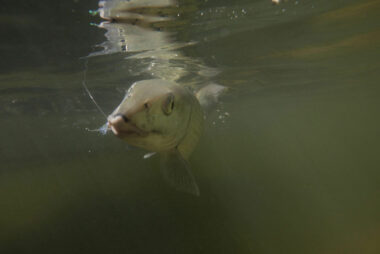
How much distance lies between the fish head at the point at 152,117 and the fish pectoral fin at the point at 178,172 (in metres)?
0.30

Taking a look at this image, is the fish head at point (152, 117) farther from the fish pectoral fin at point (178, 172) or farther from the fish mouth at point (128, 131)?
the fish pectoral fin at point (178, 172)

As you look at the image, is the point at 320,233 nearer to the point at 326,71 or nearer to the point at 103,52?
the point at 326,71

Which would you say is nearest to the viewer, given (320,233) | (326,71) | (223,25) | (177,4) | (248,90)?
(177,4)

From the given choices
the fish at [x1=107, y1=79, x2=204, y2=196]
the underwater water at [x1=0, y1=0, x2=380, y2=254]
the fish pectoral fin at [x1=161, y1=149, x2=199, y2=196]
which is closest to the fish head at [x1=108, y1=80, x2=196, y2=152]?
the fish at [x1=107, y1=79, x2=204, y2=196]

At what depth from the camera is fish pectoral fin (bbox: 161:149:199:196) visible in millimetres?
2908

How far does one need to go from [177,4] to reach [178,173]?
19.0 feet

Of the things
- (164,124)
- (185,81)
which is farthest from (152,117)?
(185,81)

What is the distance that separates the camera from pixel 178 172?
3.01m

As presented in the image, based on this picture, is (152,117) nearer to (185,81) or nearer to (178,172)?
(178,172)

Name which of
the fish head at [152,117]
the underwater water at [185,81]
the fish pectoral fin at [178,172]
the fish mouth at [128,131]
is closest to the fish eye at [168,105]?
the fish head at [152,117]

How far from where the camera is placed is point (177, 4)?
716cm

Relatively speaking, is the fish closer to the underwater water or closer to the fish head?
the fish head

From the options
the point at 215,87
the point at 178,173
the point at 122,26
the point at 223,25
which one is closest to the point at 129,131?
the point at 178,173

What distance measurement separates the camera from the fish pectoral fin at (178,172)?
2908 millimetres
